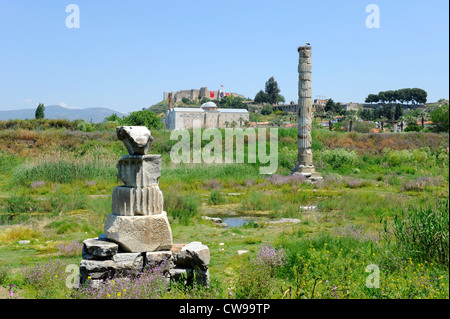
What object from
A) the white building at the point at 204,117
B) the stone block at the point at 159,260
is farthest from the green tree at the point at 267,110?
the stone block at the point at 159,260

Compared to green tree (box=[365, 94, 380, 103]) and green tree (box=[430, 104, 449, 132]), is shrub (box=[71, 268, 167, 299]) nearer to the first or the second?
green tree (box=[430, 104, 449, 132])

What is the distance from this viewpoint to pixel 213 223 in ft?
35.0

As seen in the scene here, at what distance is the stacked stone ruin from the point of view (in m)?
5.08

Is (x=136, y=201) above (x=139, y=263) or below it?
above

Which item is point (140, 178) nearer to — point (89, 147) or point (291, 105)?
point (89, 147)

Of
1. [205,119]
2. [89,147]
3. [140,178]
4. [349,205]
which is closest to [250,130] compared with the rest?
[89,147]

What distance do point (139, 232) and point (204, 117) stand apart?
65.8 metres

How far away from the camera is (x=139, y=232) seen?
5266mm

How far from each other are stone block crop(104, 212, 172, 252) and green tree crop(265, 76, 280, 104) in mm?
102841

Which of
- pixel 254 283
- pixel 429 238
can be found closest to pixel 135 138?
pixel 254 283

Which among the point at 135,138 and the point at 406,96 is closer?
the point at 135,138

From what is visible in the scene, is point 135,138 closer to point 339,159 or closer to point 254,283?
point 254,283

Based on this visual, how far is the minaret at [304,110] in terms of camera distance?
19734 mm
